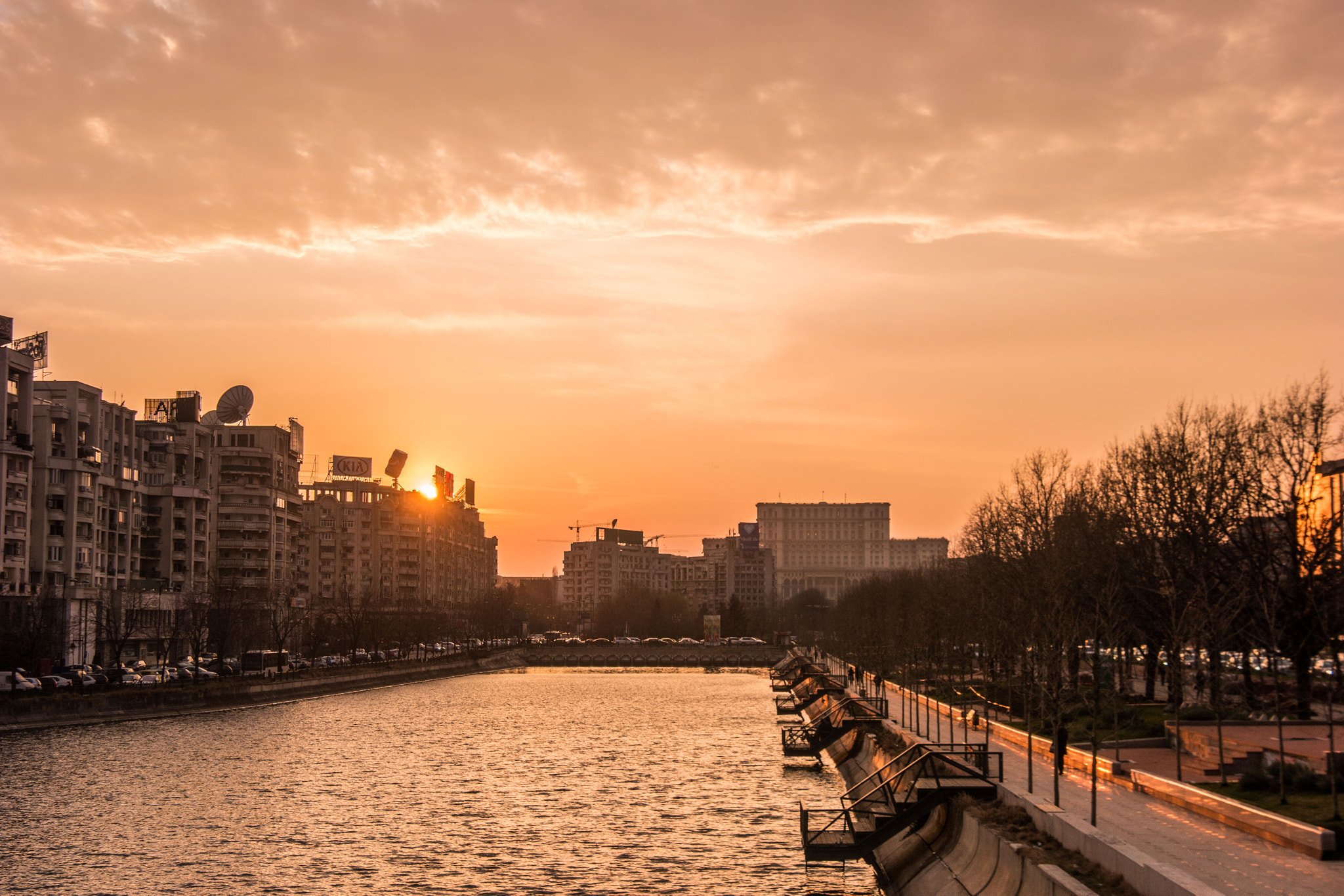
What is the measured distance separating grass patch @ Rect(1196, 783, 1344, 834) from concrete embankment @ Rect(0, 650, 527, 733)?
60476 mm

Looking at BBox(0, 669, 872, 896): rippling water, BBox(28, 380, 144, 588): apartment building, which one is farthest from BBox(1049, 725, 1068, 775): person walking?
BBox(28, 380, 144, 588): apartment building

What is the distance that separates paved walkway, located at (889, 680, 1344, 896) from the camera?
19.6 meters

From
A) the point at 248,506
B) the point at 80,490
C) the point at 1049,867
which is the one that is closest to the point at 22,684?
the point at 80,490

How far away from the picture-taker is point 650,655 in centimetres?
18300

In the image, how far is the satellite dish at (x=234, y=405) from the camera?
15362 cm

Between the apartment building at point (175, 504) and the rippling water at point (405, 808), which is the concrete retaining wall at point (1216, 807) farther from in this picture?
the apartment building at point (175, 504)

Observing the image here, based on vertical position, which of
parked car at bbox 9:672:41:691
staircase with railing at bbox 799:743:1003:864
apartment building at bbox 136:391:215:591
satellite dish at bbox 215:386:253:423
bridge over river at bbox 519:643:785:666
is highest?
satellite dish at bbox 215:386:253:423

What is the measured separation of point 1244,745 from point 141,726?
60943 mm

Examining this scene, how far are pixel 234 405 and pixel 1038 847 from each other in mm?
144987

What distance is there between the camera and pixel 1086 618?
53438 mm

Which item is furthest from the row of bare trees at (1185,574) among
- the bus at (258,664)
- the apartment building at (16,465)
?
the apartment building at (16,465)

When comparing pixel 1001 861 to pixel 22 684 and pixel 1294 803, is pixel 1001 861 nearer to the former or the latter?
pixel 1294 803

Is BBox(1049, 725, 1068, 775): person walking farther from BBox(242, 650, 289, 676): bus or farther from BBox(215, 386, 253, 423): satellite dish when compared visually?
BBox(215, 386, 253, 423): satellite dish

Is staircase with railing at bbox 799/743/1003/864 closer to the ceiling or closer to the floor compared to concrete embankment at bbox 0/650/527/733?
closer to the ceiling
